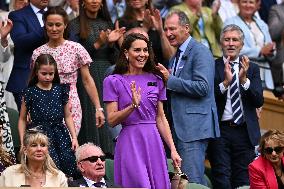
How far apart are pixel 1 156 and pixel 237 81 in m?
2.78

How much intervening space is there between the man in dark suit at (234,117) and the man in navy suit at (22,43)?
6.48 ft

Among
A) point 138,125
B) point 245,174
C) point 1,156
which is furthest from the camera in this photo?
point 245,174

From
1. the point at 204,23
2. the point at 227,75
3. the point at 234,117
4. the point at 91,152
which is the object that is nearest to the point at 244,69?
the point at 227,75

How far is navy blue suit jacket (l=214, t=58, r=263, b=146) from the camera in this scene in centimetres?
1439

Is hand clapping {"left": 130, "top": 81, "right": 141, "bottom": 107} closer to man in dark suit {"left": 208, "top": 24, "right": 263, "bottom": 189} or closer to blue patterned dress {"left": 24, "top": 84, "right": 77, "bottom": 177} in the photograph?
blue patterned dress {"left": 24, "top": 84, "right": 77, "bottom": 177}

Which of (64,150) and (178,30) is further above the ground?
(178,30)

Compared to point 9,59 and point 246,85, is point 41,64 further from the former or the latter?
point 246,85

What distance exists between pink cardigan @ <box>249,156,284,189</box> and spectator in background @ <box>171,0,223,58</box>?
3.80 metres

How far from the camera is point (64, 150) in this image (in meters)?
13.4

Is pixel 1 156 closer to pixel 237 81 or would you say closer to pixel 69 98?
pixel 69 98

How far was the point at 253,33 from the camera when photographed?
1716 cm

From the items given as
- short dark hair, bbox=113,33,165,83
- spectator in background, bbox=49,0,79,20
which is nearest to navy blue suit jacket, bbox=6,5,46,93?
spectator in background, bbox=49,0,79,20

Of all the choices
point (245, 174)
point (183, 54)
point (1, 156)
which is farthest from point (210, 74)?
point (1, 156)

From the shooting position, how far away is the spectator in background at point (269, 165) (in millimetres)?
13016
